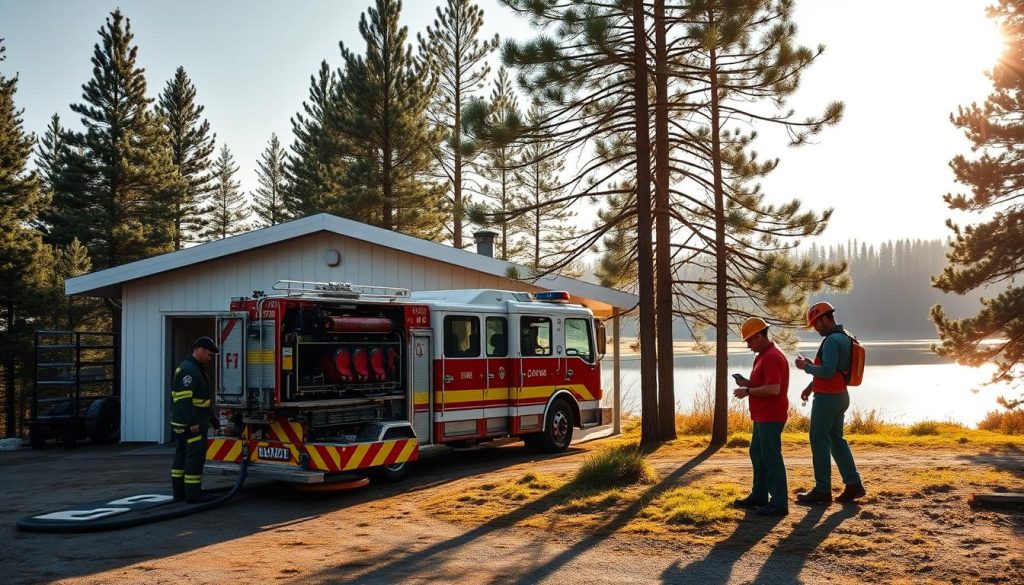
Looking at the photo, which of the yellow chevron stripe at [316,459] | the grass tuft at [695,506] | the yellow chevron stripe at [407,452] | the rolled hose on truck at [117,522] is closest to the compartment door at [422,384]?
the yellow chevron stripe at [407,452]

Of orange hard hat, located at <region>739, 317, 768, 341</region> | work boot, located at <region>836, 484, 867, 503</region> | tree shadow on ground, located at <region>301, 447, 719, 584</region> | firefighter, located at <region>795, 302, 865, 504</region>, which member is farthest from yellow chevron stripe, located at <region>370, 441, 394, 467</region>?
work boot, located at <region>836, 484, 867, 503</region>

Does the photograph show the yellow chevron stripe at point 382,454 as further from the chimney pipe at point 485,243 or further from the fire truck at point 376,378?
the chimney pipe at point 485,243

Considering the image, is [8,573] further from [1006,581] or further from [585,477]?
[1006,581]

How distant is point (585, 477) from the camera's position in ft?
32.9

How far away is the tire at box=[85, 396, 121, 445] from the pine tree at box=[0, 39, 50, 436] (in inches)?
387

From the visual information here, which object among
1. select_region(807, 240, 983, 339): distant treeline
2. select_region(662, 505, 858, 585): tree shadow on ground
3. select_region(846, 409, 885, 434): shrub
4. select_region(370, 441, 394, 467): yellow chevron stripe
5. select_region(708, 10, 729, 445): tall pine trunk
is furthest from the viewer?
select_region(807, 240, 983, 339): distant treeline

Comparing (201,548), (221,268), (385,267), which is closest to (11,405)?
(221,268)

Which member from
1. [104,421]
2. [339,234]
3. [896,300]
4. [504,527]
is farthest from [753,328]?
[896,300]

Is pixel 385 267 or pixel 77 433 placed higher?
pixel 385 267

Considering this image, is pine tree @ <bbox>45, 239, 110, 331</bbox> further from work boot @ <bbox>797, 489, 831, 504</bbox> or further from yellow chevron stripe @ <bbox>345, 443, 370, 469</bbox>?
work boot @ <bbox>797, 489, 831, 504</bbox>

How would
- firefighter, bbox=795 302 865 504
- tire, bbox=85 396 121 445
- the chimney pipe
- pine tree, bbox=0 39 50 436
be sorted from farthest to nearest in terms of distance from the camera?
1. pine tree, bbox=0 39 50 436
2. tire, bbox=85 396 121 445
3. the chimney pipe
4. firefighter, bbox=795 302 865 504

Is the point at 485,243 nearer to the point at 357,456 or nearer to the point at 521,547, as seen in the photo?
the point at 357,456

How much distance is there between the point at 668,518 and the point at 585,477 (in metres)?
1.89

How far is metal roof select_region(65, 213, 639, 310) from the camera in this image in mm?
16109
